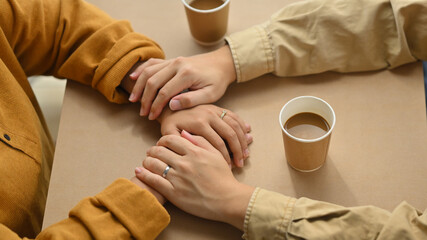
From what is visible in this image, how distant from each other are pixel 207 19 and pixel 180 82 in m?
0.18

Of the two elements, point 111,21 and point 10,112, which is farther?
point 111,21

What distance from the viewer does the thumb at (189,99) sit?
0.96 m

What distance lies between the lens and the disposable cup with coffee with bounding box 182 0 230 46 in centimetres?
103

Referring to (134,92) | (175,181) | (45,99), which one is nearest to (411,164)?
(175,181)

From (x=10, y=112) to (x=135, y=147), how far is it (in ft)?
0.97

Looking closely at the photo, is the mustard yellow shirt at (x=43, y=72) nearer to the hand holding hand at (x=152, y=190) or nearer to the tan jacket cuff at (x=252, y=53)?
the hand holding hand at (x=152, y=190)

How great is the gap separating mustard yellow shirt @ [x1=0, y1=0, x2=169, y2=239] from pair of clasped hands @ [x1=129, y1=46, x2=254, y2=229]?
0.05 meters

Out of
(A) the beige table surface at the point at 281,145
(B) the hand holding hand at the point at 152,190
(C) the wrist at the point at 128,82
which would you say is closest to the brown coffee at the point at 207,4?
(A) the beige table surface at the point at 281,145

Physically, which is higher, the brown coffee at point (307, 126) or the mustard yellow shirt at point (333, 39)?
the mustard yellow shirt at point (333, 39)

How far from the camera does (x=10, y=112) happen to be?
97cm

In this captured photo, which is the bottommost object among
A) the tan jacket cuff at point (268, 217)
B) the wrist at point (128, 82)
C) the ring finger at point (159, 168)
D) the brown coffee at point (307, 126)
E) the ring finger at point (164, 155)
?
the tan jacket cuff at point (268, 217)

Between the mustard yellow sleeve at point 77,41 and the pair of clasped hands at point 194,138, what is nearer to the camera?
the pair of clasped hands at point 194,138

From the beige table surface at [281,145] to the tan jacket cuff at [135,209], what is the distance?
0.04 metres

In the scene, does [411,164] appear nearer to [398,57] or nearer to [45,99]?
[398,57]
